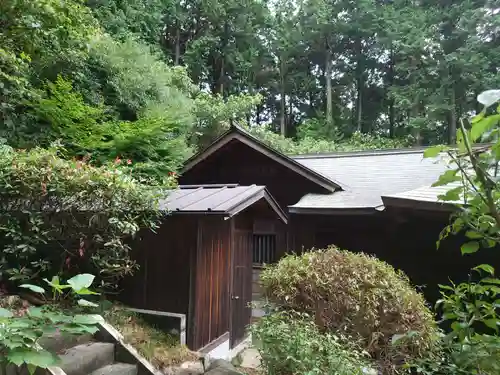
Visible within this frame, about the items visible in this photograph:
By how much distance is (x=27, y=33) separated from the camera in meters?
6.20

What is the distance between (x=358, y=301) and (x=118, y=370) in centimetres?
233

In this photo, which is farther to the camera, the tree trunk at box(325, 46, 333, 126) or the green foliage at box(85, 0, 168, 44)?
the tree trunk at box(325, 46, 333, 126)

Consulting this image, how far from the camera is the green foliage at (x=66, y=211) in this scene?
3.90 metres

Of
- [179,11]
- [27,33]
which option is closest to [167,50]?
[179,11]

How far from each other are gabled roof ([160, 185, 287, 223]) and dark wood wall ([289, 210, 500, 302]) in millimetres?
2083

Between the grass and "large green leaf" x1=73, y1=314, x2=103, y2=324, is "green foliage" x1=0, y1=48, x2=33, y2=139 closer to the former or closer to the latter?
the grass

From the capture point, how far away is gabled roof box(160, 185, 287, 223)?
423 cm

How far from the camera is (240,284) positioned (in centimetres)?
625

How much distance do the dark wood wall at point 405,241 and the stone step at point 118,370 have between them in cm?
372

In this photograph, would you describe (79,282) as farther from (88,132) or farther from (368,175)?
(368,175)

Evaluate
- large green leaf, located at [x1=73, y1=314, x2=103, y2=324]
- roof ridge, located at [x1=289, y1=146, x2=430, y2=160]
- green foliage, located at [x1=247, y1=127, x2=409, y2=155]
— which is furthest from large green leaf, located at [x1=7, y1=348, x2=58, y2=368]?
green foliage, located at [x1=247, y1=127, x2=409, y2=155]

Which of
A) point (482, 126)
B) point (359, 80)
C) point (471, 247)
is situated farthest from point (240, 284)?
point (359, 80)

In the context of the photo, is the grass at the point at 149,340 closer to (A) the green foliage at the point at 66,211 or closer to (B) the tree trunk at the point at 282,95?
(A) the green foliage at the point at 66,211

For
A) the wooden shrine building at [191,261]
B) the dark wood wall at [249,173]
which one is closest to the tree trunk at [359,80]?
the dark wood wall at [249,173]
